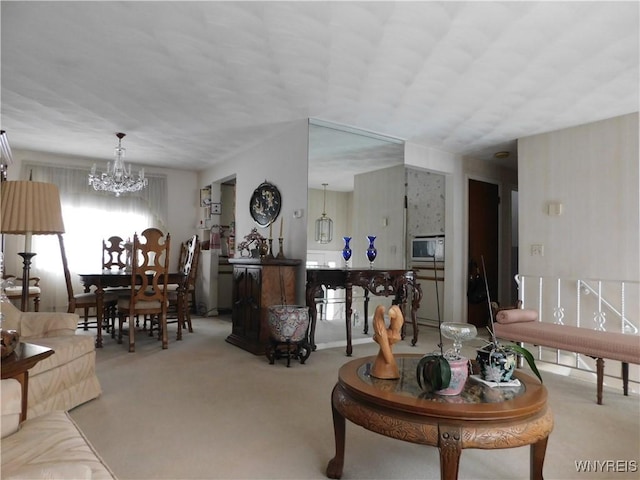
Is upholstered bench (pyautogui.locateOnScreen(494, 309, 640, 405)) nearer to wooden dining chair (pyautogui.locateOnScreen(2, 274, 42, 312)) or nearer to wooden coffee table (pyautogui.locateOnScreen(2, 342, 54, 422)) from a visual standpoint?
wooden coffee table (pyautogui.locateOnScreen(2, 342, 54, 422))

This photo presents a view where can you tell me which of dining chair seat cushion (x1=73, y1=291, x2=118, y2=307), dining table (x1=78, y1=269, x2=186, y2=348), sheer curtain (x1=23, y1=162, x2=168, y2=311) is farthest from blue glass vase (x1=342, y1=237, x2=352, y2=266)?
sheer curtain (x1=23, y1=162, x2=168, y2=311)

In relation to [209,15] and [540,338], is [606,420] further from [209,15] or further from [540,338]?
[209,15]

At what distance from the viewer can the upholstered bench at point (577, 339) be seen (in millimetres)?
2605

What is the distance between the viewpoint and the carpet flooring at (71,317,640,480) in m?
1.81

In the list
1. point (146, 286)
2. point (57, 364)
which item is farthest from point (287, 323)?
point (57, 364)

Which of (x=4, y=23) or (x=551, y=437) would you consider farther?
(x=4, y=23)

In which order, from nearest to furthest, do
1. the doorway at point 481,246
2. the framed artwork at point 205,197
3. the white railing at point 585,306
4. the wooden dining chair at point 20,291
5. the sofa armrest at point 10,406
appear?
1. the sofa armrest at point 10,406
2. the white railing at point 585,306
3. the wooden dining chair at point 20,291
4. the doorway at point 481,246
5. the framed artwork at point 205,197

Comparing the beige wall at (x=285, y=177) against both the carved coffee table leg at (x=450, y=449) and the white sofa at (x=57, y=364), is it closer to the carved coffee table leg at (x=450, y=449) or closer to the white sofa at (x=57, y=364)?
the white sofa at (x=57, y=364)

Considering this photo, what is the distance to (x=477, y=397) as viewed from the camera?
1503 millimetres

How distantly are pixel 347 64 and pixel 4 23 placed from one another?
221 cm

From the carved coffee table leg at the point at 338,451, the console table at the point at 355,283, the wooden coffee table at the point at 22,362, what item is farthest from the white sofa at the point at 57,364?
the console table at the point at 355,283

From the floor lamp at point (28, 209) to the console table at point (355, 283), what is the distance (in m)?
2.23

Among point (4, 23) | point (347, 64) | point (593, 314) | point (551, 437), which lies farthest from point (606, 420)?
point (4, 23)

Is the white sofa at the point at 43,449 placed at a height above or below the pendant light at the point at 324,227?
below
